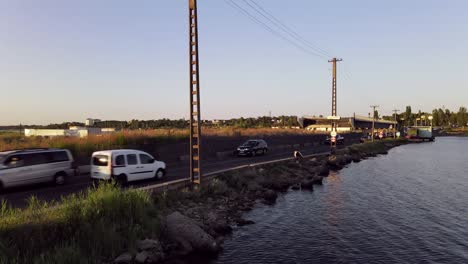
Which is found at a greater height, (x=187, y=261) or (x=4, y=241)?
(x=4, y=241)

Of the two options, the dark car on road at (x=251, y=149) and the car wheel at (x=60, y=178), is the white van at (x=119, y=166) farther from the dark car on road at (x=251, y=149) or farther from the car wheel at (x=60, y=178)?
the dark car on road at (x=251, y=149)

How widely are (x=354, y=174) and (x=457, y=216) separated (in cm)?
1816

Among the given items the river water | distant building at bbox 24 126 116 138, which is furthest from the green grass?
distant building at bbox 24 126 116 138

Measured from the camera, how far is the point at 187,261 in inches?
518

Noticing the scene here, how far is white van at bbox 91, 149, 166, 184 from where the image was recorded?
1980cm

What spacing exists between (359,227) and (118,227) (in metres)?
11.9

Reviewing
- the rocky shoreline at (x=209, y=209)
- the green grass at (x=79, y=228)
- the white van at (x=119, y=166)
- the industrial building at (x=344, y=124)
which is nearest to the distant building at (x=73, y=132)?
the white van at (x=119, y=166)

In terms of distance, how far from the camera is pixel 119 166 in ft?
65.8

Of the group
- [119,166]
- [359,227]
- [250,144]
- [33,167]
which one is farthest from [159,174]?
[250,144]

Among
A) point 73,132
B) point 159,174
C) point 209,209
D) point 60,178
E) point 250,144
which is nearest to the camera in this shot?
point 209,209

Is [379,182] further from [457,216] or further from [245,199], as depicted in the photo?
[245,199]

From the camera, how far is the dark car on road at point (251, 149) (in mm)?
43469

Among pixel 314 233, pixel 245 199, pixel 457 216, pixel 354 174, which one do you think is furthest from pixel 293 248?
pixel 354 174

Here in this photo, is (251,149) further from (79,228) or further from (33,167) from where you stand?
(79,228)
